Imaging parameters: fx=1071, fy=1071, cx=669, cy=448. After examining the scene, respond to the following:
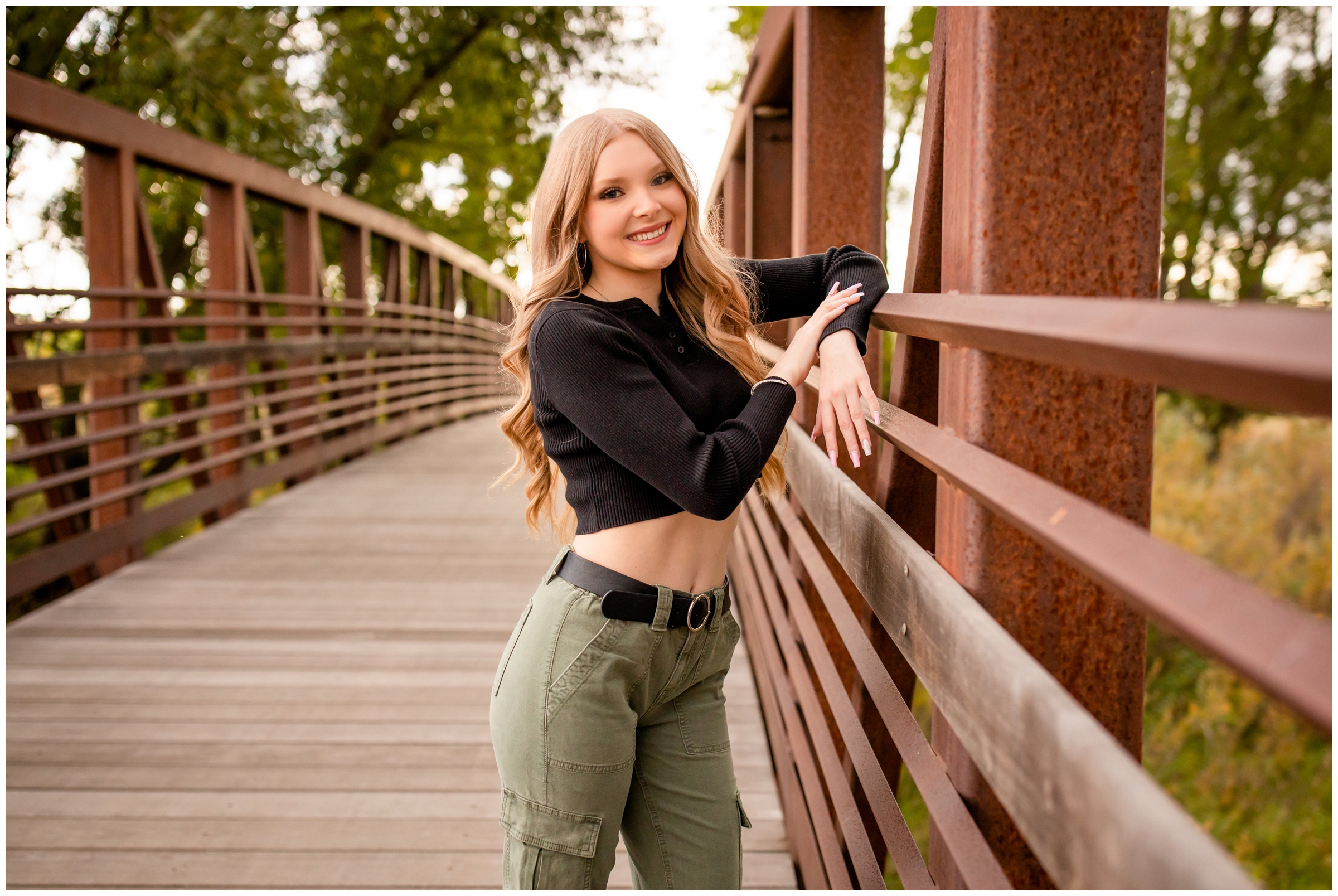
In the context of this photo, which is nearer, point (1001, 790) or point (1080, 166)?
point (1001, 790)

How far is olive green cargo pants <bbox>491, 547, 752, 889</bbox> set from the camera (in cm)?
161

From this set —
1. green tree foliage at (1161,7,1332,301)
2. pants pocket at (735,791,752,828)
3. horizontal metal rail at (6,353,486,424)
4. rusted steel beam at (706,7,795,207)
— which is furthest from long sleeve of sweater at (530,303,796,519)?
green tree foliage at (1161,7,1332,301)

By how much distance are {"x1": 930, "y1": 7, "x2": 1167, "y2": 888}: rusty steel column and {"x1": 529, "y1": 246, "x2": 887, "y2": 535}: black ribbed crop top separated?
0.35m

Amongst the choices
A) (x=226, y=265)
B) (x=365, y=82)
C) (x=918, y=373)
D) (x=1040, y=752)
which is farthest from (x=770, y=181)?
(x=365, y=82)

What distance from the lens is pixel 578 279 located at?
5.83ft

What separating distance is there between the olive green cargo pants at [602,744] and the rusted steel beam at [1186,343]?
815 millimetres

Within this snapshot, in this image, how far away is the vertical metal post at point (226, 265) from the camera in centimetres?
633

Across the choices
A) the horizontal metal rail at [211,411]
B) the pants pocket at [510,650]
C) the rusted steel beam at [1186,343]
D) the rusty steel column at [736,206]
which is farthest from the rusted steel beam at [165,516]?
the rusty steel column at [736,206]

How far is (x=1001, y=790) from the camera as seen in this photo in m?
0.92

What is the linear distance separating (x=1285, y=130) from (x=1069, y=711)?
14.3m

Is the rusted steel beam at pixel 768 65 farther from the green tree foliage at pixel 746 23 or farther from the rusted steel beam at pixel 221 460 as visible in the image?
the green tree foliage at pixel 746 23

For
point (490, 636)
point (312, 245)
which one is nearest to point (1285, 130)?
point (312, 245)

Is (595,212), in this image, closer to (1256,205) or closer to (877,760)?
(877,760)

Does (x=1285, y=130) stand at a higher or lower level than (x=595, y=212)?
higher
